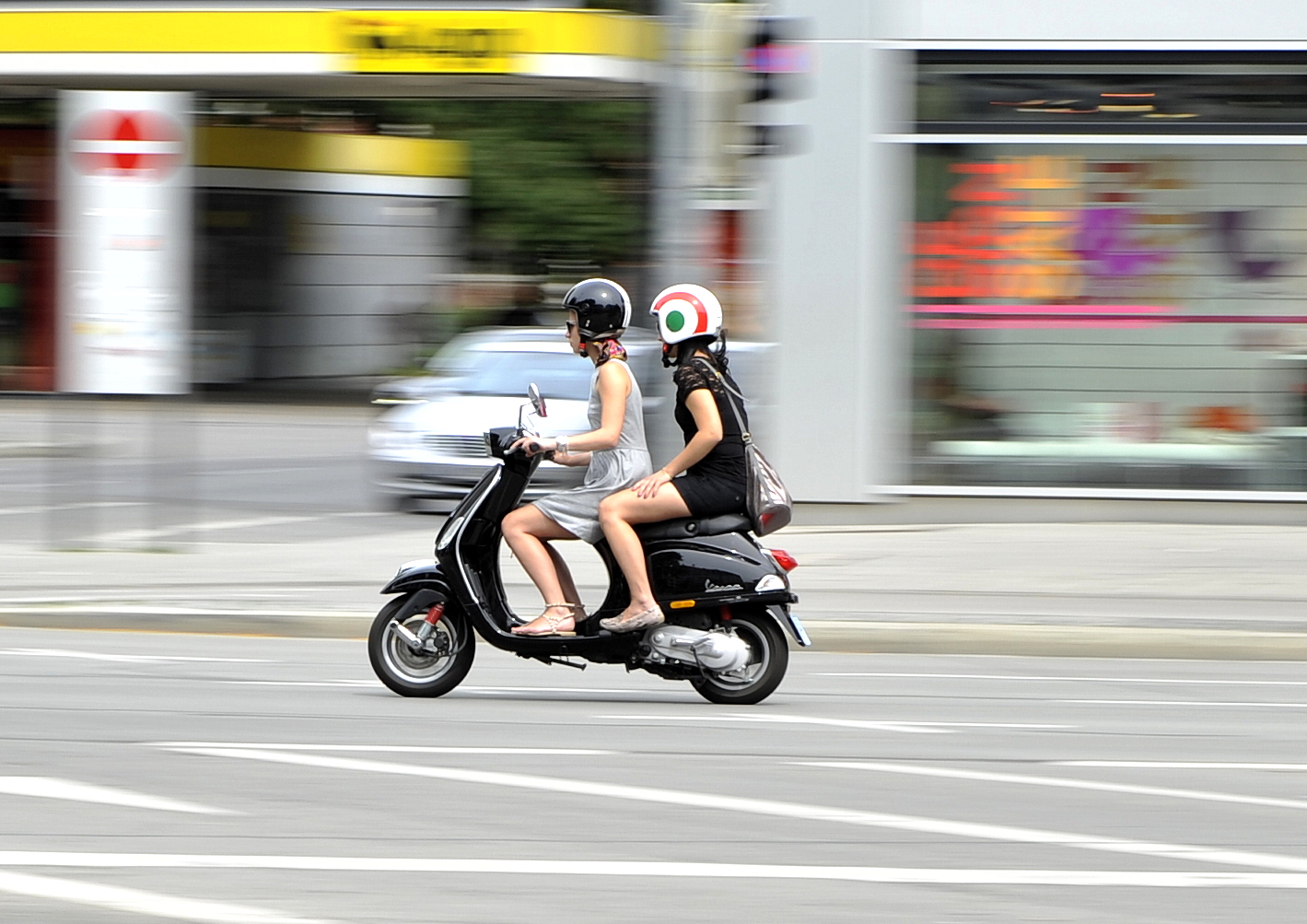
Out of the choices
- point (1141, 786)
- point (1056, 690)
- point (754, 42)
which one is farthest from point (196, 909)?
point (754, 42)

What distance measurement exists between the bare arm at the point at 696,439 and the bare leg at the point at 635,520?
3cm

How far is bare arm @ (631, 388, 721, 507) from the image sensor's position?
7.74 meters

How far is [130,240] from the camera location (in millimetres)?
12586

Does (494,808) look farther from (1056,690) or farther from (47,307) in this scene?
(47,307)

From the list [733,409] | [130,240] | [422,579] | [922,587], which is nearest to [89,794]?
[422,579]

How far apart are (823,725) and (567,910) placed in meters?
3.02

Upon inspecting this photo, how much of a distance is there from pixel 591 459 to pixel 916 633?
307 centimetres

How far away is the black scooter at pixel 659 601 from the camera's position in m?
7.85

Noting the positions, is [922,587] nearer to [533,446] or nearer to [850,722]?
[850,722]

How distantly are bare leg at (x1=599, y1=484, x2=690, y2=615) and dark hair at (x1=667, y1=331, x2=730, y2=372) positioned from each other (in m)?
0.51

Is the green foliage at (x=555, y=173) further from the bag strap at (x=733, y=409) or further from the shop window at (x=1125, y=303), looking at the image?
the bag strap at (x=733, y=409)

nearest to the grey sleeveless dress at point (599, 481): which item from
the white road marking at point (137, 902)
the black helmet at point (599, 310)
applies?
the black helmet at point (599, 310)

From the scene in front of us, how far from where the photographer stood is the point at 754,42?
1304 centimetres

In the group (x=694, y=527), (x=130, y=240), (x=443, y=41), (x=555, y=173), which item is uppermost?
(x=443, y=41)
